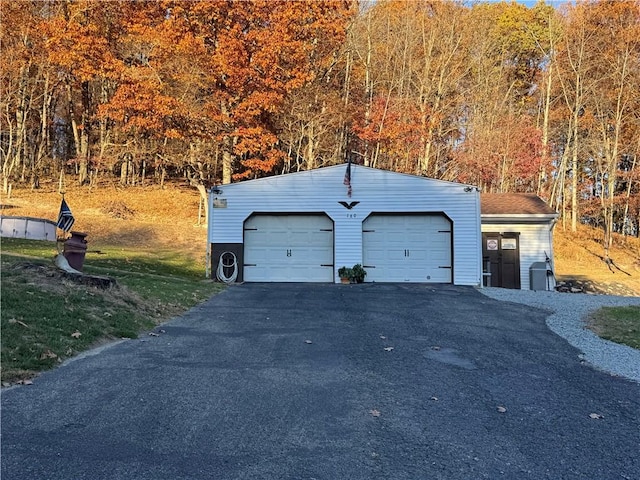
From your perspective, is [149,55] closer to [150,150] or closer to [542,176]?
[150,150]

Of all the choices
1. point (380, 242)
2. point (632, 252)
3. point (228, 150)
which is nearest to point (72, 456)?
point (380, 242)

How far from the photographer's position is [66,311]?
694 cm

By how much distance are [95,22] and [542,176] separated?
25.7 meters

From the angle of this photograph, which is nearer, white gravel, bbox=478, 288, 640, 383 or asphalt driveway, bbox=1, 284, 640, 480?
asphalt driveway, bbox=1, 284, 640, 480

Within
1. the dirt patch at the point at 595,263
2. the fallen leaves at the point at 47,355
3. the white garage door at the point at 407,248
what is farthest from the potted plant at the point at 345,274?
the fallen leaves at the point at 47,355

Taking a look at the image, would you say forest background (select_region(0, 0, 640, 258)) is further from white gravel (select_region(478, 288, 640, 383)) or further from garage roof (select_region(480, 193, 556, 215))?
white gravel (select_region(478, 288, 640, 383))

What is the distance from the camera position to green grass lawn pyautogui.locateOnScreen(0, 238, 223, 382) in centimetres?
535

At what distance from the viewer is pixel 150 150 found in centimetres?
2683

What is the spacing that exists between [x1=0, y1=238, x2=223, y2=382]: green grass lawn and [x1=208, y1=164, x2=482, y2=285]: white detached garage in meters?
3.06

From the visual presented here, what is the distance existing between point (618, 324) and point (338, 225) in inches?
316

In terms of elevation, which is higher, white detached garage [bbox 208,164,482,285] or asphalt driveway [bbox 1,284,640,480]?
white detached garage [bbox 208,164,482,285]

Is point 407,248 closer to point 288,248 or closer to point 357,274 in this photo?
point 357,274

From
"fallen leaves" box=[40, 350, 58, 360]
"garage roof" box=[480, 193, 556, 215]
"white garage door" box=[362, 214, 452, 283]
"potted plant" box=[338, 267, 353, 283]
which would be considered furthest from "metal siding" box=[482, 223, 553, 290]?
"fallen leaves" box=[40, 350, 58, 360]

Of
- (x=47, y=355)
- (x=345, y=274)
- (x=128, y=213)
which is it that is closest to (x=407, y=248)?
(x=345, y=274)
